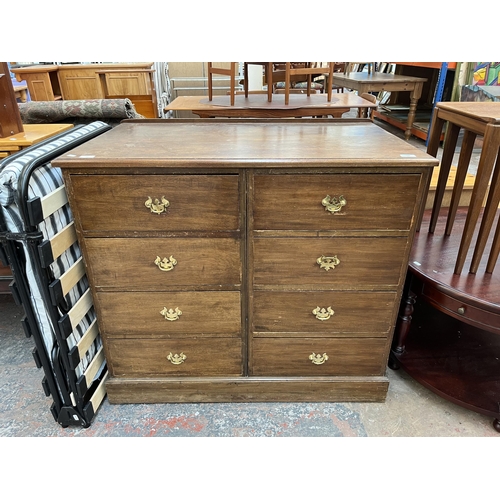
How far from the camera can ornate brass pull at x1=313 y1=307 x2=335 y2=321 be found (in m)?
1.46

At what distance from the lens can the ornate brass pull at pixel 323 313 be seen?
146 cm

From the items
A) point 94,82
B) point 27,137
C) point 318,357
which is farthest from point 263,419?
point 94,82

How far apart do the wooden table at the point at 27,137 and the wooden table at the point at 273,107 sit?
1510mm

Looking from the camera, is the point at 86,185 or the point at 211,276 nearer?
the point at 86,185

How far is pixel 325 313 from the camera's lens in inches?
57.6

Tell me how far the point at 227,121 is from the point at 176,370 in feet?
3.73

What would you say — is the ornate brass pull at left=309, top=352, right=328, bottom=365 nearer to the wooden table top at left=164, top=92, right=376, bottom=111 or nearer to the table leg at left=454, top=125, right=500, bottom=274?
the table leg at left=454, top=125, right=500, bottom=274

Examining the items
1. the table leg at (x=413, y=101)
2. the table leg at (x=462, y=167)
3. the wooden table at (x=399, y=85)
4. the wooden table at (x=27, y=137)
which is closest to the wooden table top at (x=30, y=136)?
the wooden table at (x=27, y=137)

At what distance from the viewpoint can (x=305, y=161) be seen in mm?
1193

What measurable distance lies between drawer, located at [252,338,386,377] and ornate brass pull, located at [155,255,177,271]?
1.51ft

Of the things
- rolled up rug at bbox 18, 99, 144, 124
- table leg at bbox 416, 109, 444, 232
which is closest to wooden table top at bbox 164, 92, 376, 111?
rolled up rug at bbox 18, 99, 144, 124
